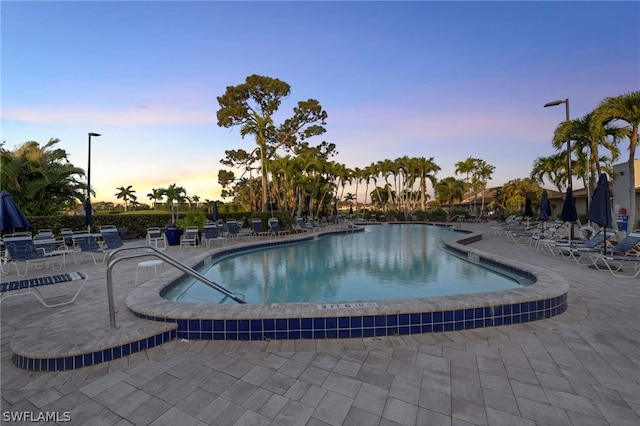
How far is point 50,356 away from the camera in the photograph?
2.61m

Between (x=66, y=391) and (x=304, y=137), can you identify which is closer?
(x=66, y=391)

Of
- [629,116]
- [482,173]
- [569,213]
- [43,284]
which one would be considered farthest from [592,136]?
[482,173]

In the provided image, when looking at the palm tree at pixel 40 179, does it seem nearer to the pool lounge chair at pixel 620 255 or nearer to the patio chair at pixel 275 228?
the patio chair at pixel 275 228

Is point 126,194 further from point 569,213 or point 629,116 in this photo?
point 629,116

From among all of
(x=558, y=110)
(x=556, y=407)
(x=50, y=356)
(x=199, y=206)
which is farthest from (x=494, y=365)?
(x=199, y=206)

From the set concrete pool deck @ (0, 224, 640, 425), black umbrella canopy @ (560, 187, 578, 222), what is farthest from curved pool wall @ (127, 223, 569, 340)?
black umbrella canopy @ (560, 187, 578, 222)

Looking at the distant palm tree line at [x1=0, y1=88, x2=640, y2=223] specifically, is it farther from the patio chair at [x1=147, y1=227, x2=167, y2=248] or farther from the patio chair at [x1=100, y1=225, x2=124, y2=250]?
the patio chair at [x1=100, y1=225, x2=124, y2=250]

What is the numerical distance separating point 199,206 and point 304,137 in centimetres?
1231

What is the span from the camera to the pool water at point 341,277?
220 inches

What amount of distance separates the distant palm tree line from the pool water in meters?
6.03

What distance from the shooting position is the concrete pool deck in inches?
79.0

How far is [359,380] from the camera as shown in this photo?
7.88ft

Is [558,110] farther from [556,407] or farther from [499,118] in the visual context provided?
[556,407]

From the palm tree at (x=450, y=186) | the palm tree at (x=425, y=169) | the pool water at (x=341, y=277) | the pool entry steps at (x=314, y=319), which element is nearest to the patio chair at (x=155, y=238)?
the pool water at (x=341, y=277)
